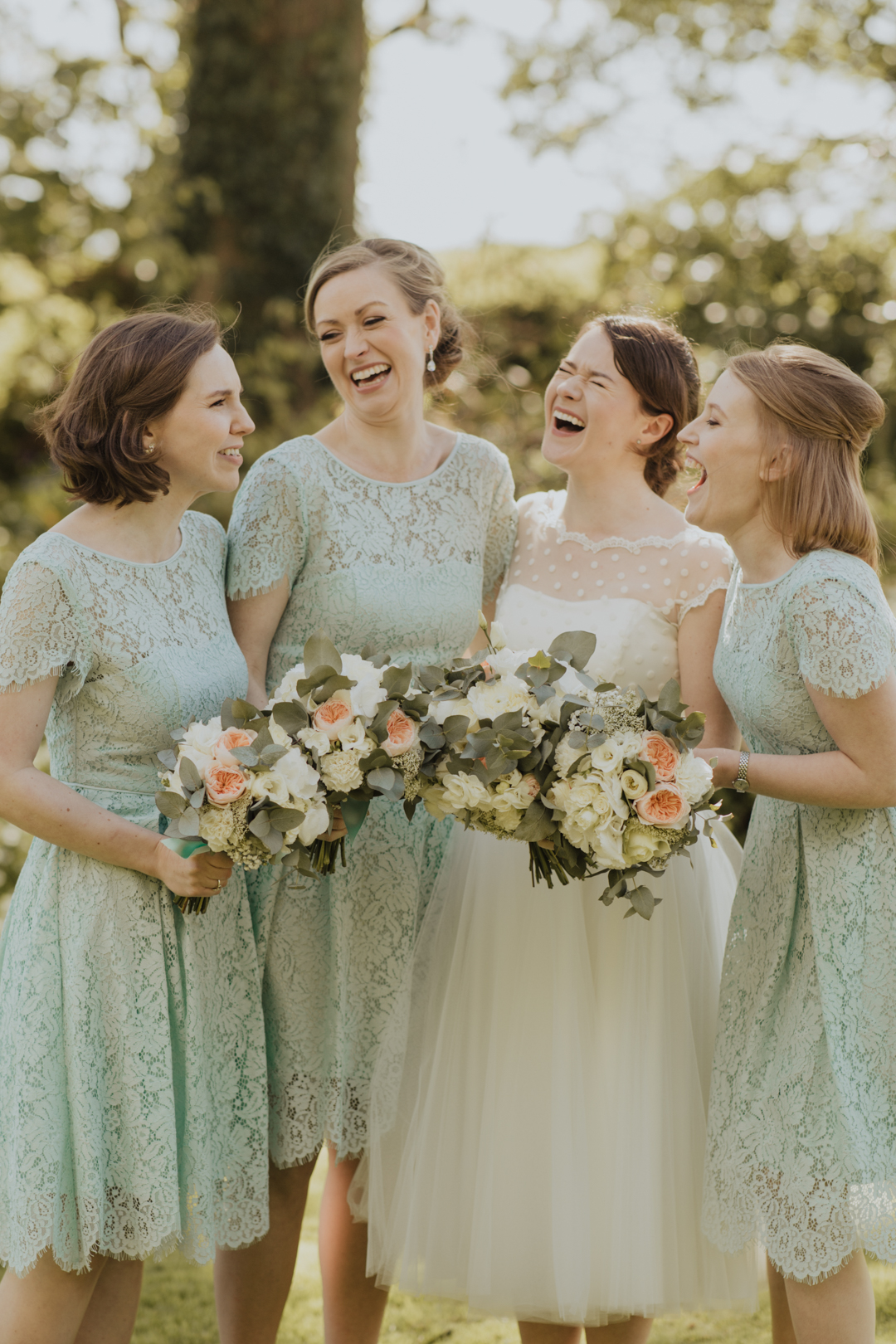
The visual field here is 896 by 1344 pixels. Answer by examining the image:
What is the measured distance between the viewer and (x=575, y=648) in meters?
2.76

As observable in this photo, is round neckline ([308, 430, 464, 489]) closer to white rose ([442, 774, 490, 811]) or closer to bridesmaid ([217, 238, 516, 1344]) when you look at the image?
bridesmaid ([217, 238, 516, 1344])

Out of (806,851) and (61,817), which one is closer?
(61,817)

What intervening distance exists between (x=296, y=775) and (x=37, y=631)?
61 cm

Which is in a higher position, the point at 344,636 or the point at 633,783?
the point at 344,636

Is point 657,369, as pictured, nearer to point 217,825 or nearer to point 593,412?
point 593,412

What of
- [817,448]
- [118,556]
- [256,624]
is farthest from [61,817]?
[817,448]

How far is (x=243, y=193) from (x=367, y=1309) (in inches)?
295

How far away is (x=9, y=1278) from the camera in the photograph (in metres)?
2.64

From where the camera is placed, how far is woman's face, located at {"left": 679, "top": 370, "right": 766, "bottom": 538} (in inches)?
110

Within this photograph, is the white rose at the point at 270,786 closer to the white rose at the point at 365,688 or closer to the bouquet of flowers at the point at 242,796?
the bouquet of flowers at the point at 242,796

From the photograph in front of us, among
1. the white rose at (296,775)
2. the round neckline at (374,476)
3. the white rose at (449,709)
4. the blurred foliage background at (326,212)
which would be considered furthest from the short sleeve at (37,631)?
the blurred foliage background at (326,212)

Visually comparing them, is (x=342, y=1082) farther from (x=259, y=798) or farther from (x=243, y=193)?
(x=243, y=193)

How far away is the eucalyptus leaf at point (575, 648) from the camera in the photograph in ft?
9.02

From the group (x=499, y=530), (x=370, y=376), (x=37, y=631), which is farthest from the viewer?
(x=499, y=530)
